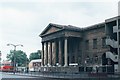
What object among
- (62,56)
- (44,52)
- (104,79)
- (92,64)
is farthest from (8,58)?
(104,79)

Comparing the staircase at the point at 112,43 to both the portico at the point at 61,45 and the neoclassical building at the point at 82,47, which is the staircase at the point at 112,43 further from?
the portico at the point at 61,45

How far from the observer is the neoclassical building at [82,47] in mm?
55466

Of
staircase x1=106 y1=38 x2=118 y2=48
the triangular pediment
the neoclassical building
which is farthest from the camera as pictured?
the triangular pediment

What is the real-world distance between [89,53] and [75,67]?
17.7 ft

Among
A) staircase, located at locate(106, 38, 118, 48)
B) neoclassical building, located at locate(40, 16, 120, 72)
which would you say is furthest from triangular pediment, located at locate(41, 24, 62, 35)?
staircase, located at locate(106, 38, 118, 48)

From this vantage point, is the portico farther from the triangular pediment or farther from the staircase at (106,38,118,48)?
the staircase at (106,38,118,48)

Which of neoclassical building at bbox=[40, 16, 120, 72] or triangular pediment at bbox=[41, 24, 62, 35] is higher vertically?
triangular pediment at bbox=[41, 24, 62, 35]

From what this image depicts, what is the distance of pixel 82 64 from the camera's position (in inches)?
2726

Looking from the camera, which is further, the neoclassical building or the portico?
the portico

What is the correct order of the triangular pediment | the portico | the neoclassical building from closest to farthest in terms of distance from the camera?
the neoclassical building
the portico
the triangular pediment

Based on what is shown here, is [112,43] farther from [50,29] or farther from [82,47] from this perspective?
[50,29]

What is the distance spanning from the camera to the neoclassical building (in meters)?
55.5

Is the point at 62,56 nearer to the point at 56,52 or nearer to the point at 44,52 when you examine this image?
the point at 56,52

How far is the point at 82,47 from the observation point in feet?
234
